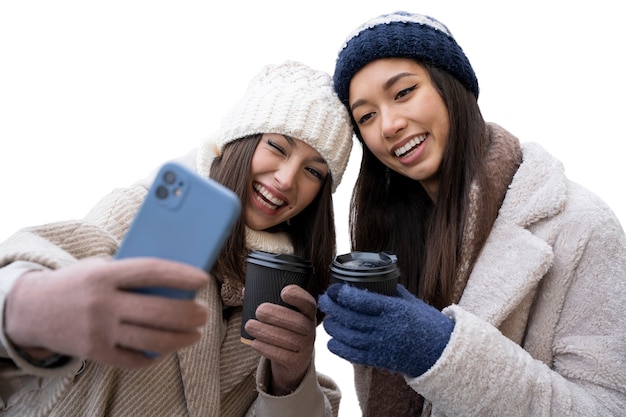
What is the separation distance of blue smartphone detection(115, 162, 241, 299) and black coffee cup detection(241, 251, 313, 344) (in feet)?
1.67

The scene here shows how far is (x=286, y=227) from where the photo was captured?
1.73 meters

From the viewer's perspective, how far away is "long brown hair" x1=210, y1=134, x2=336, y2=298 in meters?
1.49

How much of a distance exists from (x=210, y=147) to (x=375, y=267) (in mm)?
742

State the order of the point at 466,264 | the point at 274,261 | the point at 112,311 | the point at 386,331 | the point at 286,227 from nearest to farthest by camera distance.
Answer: the point at 112,311
the point at 386,331
the point at 274,261
the point at 466,264
the point at 286,227

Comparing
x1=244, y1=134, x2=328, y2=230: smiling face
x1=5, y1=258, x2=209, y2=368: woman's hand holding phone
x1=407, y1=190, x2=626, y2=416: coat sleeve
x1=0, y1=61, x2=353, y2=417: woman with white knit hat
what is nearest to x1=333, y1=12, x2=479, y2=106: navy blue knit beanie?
x1=0, y1=61, x2=353, y2=417: woman with white knit hat

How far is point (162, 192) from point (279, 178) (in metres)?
0.76

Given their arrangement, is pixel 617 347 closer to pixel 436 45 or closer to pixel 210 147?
pixel 436 45

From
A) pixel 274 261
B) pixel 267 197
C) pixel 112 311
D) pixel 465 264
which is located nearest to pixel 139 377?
pixel 274 261

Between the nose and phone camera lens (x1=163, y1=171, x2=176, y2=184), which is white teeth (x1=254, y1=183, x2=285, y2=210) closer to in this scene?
the nose

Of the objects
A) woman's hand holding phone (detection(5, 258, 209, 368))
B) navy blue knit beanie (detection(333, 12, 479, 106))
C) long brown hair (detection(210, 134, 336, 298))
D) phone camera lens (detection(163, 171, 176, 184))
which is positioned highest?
navy blue knit beanie (detection(333, 12, 479, 106))

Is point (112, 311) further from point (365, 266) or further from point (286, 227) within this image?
point (286, 227)

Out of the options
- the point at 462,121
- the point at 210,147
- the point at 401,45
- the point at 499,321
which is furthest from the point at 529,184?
the point at 210,147

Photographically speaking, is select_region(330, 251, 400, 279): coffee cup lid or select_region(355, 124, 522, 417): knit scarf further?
select_region(355, 124, 522, 417): knit scarf

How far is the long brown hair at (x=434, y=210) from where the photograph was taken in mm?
1420
